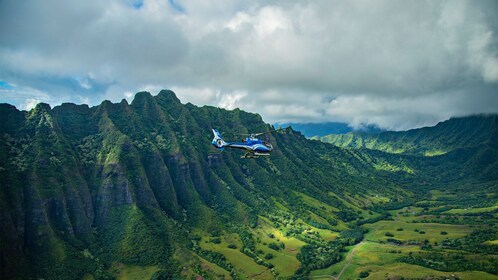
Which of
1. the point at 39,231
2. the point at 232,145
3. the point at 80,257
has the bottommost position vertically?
the point at 80,257

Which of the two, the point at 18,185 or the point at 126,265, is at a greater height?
the point at 18,185

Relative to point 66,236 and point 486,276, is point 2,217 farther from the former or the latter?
point 486,276

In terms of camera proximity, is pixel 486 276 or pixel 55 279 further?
pixel 486 276

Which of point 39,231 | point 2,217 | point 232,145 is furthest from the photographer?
Answer: point 39,231

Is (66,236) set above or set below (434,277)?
above

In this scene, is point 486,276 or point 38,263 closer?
point 38,263

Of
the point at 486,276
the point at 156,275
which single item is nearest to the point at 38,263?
the point at 156,275

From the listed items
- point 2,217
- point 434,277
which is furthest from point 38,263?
point 434,277

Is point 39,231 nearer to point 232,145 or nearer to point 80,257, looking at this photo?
point 80,257

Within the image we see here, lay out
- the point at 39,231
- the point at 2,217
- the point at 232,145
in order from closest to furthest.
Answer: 1. the point at 232,145
2. the point at 2,217
3. the point at 39,231
